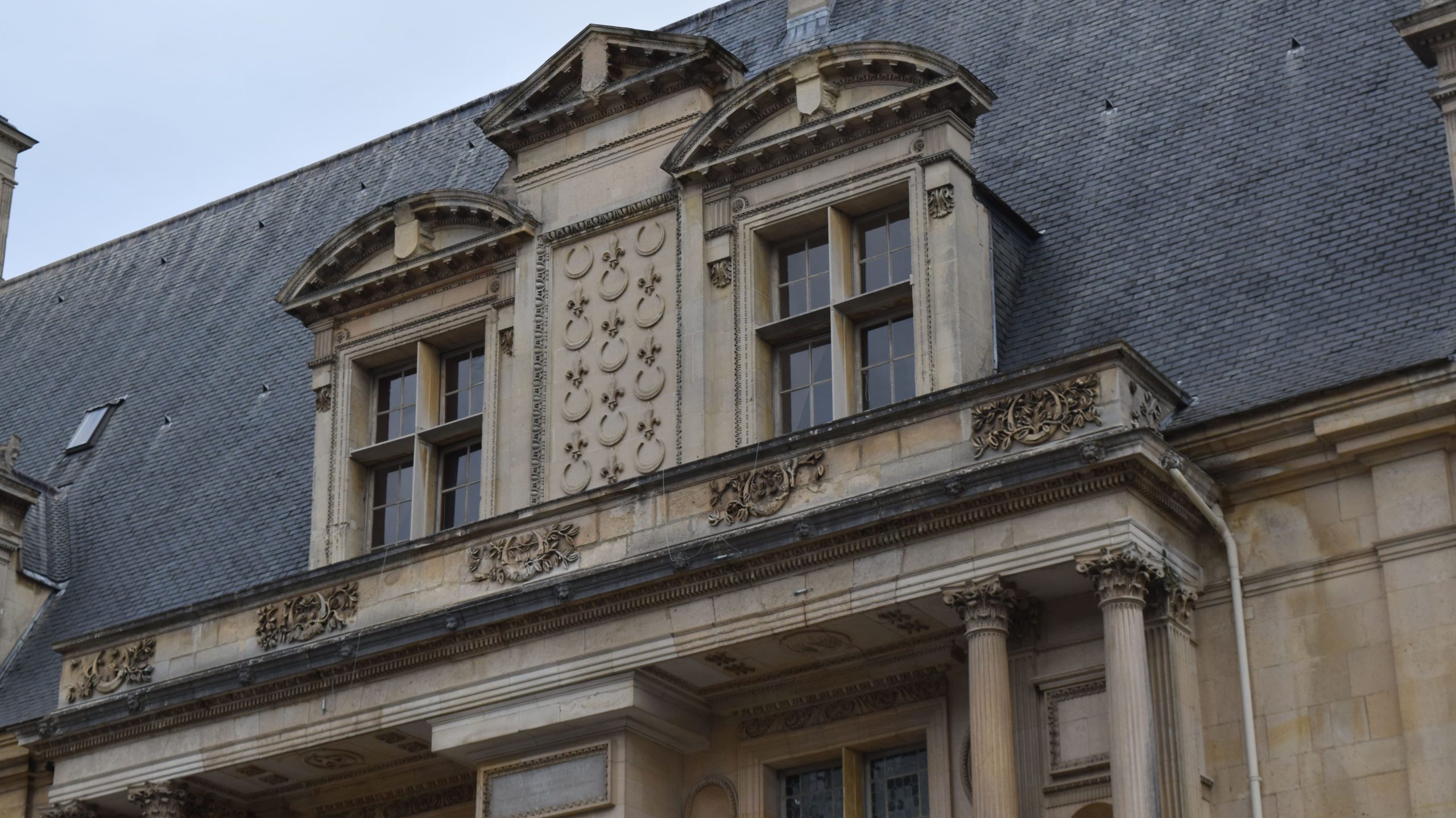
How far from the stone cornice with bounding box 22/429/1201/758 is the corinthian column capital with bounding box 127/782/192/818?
1.82ft

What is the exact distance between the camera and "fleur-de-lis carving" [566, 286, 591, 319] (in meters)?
23.7

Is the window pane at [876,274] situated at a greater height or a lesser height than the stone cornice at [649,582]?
greater

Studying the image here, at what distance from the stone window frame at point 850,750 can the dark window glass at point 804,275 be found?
13.3 ft

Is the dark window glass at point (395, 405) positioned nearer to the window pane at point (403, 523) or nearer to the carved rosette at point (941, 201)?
the window pane at point (403, 523)

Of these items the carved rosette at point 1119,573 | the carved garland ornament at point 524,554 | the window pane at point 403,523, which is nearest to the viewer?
the carved rosette at point 1119,573

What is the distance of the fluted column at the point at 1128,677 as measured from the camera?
1773 centimetres

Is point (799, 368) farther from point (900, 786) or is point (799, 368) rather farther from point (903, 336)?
point (900, 786)

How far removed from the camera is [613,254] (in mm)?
23812

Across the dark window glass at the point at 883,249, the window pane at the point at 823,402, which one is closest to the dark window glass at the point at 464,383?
the window pane at the point at 823,402

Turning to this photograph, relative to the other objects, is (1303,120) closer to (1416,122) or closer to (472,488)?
(1416,122)

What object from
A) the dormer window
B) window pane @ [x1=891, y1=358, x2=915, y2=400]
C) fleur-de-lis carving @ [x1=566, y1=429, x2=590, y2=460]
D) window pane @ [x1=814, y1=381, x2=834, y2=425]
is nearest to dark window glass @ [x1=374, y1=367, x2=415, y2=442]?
fleur-de-lis carving @ [x1=566, y1=429, x2=590, y2=460]

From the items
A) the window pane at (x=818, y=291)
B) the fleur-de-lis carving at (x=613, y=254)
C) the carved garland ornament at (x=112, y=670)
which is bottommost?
the carved garland ornament at (x=112, y=670)

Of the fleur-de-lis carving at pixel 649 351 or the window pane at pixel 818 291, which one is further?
the fleur-de-lis carving at pixel 649 351

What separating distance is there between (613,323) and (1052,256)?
4263mm
